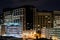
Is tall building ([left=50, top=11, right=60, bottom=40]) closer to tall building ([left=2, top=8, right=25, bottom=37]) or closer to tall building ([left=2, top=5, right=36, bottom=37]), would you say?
tall building ([left=2, top=5, right=36, bottom=37])

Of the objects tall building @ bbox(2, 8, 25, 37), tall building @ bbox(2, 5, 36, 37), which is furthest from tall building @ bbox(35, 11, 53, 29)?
tall building @ bbox(2, 8, 25, 37)

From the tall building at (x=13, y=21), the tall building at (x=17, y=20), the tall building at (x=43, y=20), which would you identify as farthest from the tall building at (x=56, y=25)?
the tall building at (x=13, y=21)

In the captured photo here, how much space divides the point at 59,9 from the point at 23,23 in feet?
2.94

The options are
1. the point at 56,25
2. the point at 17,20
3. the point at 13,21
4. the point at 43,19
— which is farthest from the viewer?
the point at 43,19

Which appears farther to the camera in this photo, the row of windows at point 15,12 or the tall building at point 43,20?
the tall building at point 43,20

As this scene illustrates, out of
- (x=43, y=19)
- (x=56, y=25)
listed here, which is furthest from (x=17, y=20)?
(x=56, y=25)

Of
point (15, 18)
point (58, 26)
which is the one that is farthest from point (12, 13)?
point (58, 26)

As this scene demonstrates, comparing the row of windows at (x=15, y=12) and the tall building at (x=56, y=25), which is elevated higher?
the row of windows at (x=15, y=12)

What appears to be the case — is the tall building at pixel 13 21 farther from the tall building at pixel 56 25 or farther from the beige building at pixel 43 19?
the tall building at pixel 56 25

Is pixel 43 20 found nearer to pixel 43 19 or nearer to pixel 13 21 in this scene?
pixel 43 19

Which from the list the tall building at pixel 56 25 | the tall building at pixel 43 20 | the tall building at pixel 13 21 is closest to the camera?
the tall building at pixel 13 21

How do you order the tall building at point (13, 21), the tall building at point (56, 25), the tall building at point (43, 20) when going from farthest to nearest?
the tall building at point (43, 20) < the tall building at point (56, 25) < the tall building at point (13, 21)

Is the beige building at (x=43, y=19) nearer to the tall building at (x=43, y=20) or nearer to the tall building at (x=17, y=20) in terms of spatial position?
the tall building at (x=43, y=20)

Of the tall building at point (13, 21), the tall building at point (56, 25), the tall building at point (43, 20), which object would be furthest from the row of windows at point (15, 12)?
the tall building at point (56, 25)
